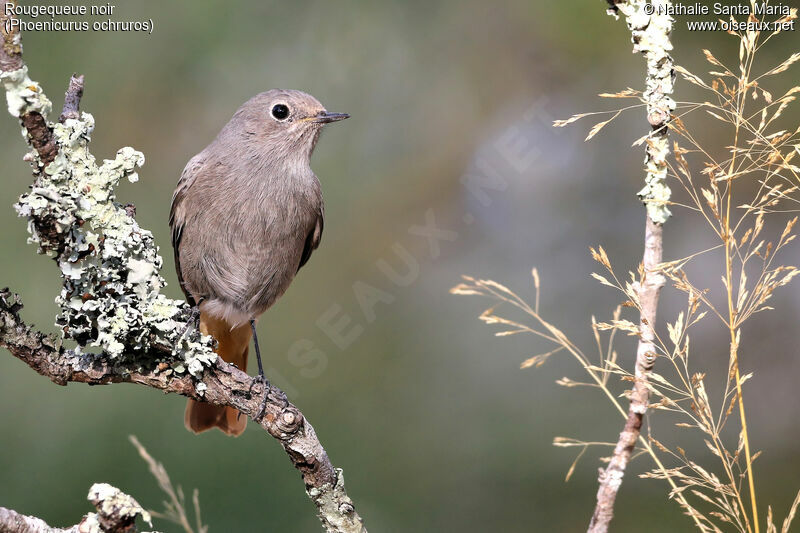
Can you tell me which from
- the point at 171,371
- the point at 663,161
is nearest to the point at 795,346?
the point at 663,161

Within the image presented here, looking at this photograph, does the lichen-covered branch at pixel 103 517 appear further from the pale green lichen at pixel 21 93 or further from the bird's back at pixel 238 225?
the bird's back at pixel 238 225

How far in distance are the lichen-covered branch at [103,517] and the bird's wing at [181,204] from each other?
1749 millimetres

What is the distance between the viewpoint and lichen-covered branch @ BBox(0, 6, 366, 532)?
76.9 inches

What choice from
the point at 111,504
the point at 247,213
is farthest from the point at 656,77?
the point at 247,213

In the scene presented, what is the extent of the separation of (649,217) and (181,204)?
1.92m

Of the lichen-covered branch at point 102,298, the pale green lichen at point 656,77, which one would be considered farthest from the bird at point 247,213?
the pale green lichen at point 656,77

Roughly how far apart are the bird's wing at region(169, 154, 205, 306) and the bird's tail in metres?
0.28

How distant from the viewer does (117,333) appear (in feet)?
6.91

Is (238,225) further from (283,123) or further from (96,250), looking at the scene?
(96,250)

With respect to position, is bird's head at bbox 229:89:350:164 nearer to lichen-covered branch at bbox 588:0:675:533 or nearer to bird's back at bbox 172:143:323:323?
bird's back at bbox 172:143:323:323

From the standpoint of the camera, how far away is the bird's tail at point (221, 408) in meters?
3.48

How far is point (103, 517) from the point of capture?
1.66 metres

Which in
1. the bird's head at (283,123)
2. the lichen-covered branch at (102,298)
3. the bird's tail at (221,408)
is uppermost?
the bird's head at (283,123)

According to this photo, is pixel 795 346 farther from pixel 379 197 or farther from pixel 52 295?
pixel 52 295
